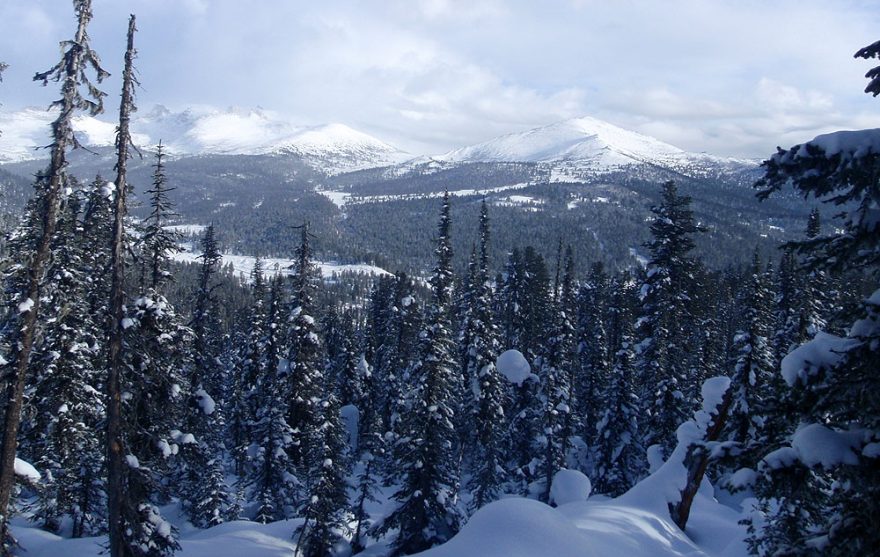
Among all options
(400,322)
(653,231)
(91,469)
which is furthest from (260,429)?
(653,231)

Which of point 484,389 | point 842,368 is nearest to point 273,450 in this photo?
point 484,389

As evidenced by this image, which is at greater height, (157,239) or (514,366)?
(157,239)

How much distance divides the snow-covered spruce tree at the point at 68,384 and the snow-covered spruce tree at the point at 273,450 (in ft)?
28.6

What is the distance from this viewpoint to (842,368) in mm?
5934

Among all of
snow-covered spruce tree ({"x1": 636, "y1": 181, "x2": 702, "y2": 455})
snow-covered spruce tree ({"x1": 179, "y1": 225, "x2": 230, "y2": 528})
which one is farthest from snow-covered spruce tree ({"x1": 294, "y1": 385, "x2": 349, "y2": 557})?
snow-covered spruce tree ({"x1": 636, "y1": 181, "x2": 702, "y2": 455})

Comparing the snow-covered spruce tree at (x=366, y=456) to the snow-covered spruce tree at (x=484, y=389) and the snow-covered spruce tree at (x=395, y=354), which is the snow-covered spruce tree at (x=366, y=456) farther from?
the snow-covered spruce tree at (x=484, y=389)

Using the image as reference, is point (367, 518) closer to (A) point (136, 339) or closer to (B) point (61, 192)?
(A) point (136, 339)

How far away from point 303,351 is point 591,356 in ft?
63.7

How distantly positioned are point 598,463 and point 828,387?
2926 centimetres

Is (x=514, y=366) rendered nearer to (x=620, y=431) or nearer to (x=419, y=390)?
(x=620, y=431)

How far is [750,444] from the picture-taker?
6.70m

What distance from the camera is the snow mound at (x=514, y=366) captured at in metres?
33.2

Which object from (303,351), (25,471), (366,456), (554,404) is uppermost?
(25,471)

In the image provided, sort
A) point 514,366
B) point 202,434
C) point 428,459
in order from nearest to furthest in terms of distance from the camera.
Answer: point 428,459, point 514,366, point 202,434
